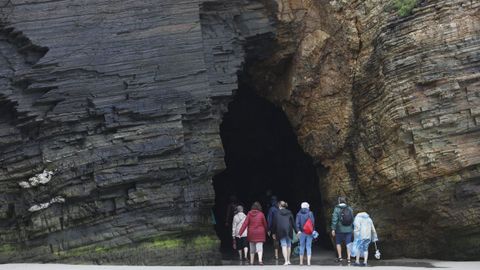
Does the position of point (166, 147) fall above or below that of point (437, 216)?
above

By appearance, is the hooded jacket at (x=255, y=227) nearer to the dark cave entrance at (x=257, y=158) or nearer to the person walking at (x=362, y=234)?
the person walking at (x=362, y=234)

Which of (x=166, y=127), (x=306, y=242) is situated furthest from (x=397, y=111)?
(x=166, y=127)

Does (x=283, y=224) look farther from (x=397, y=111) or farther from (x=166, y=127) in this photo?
(x=397, y=111)

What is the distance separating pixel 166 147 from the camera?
1345 centimetres

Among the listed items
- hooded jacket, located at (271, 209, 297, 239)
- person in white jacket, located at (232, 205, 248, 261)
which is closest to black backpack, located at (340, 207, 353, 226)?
hooded jacket, located at (271, 209, 297, 239)

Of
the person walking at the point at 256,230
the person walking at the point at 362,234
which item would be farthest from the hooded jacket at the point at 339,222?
the person walking at the point at 256,230

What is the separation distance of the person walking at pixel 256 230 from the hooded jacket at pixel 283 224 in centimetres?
36

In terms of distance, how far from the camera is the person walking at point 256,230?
13.5m

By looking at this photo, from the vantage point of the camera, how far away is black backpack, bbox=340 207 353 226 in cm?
1321

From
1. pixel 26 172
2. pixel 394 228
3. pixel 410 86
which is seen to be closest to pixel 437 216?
pixel 394 228

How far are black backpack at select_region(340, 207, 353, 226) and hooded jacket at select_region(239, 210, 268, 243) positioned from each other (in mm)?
1798

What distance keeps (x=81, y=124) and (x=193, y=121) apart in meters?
2.58

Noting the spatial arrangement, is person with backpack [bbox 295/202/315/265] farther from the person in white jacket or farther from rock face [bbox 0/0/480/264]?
rock face [bbox 0/0/480/264]

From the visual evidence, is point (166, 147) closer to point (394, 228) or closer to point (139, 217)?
point (139, 217)
